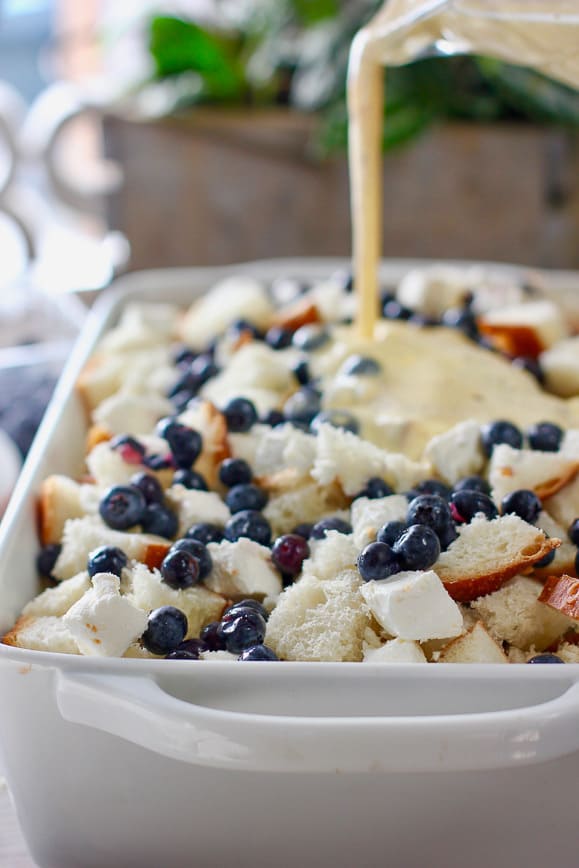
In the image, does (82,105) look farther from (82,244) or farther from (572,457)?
(572,457)

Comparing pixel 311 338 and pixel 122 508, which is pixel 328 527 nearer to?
pixel 122 508

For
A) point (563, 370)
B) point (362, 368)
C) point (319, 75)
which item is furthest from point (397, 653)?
point (319, 75)

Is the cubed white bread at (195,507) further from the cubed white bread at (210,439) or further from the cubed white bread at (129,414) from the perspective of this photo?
the cubed white bread at (129,414)

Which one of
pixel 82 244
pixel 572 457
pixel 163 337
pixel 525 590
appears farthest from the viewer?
pixel 82 244

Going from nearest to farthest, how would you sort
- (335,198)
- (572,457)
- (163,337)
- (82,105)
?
(572,457) → (163,337) → (82,105) → (335,198)

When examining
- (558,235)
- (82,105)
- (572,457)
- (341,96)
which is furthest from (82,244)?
(572,457)

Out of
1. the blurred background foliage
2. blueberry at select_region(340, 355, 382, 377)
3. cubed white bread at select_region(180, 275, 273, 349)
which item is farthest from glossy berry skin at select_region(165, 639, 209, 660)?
the blurred background foliage
